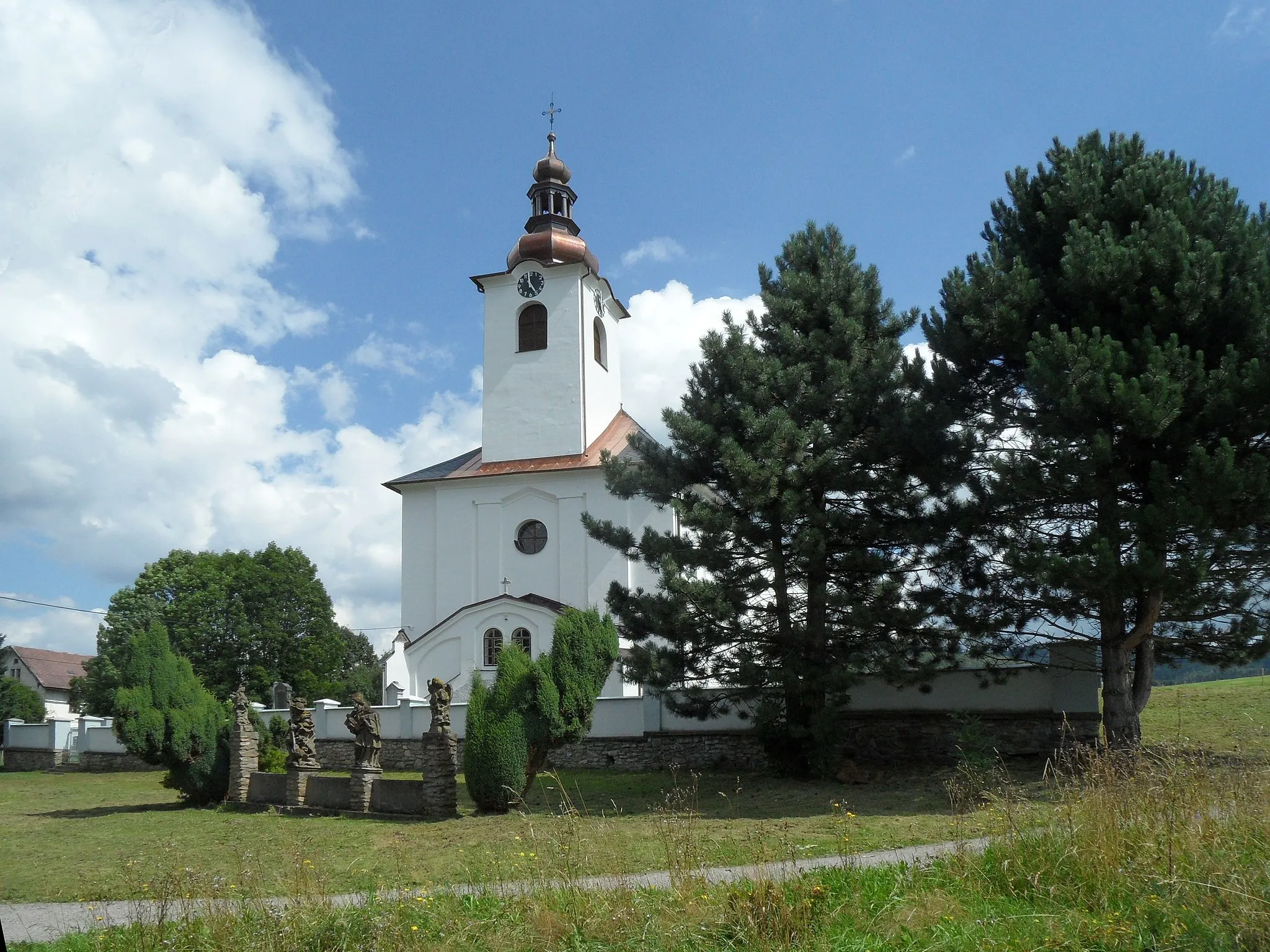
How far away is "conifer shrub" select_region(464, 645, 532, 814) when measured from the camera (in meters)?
14.5

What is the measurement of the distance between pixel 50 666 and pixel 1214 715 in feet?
242

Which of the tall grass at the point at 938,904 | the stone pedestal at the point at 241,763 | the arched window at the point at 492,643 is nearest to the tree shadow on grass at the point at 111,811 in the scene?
the stone pedestal at the point at 241,763

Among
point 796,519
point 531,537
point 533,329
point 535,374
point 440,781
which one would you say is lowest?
point 440,781

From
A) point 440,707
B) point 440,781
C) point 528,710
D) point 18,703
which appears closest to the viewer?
point 440,781

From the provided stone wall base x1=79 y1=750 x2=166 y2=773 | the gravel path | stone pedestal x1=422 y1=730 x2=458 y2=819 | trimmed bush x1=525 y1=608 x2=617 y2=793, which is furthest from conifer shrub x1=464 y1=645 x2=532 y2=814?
stone wall base x1=79 y1=750 x2=166 y2=773

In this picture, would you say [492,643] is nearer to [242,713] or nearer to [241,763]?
[242,713]

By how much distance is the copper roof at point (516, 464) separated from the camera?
30.5 m

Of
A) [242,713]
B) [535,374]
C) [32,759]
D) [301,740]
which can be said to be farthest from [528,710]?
[32,759]

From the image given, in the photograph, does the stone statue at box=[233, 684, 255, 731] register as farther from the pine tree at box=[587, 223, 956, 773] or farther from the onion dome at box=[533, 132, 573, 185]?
the onion dome at box=[533, 132, 573, 185]

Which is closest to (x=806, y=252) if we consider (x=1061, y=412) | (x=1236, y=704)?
(x=1061, y=412)

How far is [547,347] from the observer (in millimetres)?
32719

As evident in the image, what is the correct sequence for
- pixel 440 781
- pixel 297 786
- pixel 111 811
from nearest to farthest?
pixel 440 781
pixel 297 786
pixel 111 811

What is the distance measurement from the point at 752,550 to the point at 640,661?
2.68 m

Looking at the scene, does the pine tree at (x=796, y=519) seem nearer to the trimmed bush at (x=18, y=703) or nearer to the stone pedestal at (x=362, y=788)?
the stone pedestal at (x=362, y=788)
